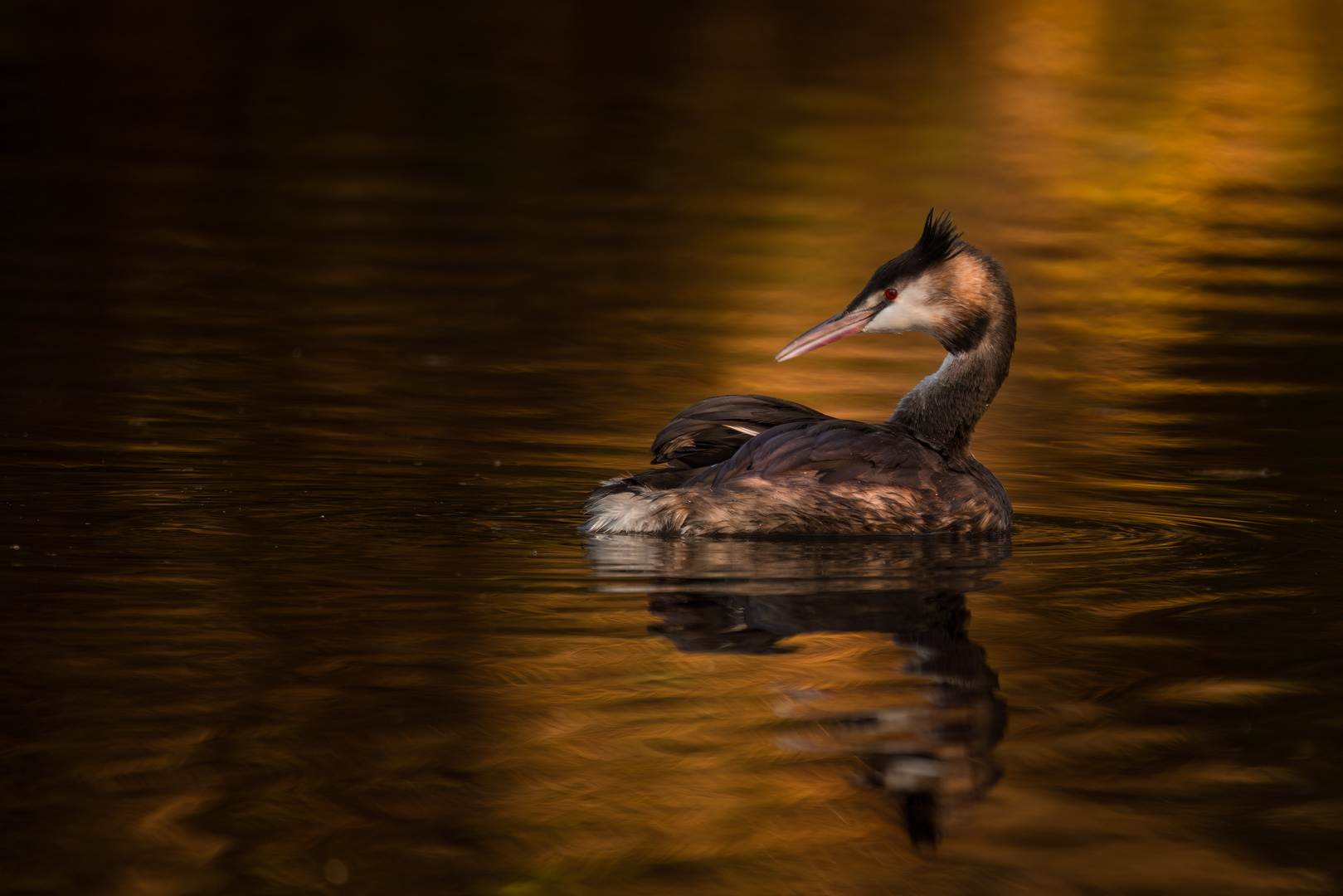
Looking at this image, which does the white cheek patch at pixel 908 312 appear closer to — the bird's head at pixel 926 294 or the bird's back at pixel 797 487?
the bird's head at pixel 926 294

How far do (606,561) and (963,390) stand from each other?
2239 millimetres

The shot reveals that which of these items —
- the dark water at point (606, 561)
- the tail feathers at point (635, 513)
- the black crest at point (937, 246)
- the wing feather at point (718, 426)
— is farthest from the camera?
the black crest at point (937, 246)

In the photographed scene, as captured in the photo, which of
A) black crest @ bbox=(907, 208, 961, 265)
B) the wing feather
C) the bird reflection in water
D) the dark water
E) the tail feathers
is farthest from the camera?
black crest @ bbox=(907, 208, 961, 265)

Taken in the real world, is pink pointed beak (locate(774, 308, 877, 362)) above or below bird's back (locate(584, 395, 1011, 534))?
above

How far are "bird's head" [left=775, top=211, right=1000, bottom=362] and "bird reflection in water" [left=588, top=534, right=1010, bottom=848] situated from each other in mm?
1215

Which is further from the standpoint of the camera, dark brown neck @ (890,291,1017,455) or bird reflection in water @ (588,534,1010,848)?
dark brown neck @ (890,291,1017,455)

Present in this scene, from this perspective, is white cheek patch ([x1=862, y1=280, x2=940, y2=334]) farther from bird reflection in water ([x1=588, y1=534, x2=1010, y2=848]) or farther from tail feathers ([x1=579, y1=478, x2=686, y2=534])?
tail feathers ([x1=579, y1=478, x2=686, y2=534])

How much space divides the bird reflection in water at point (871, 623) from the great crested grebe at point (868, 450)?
11cm

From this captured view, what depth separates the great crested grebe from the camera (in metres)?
8.02

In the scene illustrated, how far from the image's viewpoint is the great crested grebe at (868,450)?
8016mm

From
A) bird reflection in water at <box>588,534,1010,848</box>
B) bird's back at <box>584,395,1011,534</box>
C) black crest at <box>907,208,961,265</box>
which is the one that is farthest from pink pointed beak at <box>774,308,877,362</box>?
bird reflection in water at <box>588,534,1010,848</box>

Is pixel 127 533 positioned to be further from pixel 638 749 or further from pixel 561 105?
pixel 561 105

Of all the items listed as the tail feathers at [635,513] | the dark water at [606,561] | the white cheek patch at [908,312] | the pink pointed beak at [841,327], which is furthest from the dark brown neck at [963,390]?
the tail feathers at [635,513]

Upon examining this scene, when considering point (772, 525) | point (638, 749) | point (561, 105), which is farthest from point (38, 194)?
point (638, 749)
